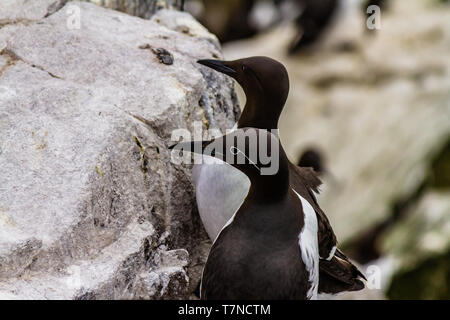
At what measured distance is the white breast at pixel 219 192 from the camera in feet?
13.4

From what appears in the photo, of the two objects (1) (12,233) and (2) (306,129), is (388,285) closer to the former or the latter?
(2) (306,129)

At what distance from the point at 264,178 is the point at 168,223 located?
3.13ft

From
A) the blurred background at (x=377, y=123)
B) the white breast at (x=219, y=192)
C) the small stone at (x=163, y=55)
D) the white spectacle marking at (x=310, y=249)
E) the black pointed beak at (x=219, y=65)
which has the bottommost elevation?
the blurred background at (x=377, y=123)

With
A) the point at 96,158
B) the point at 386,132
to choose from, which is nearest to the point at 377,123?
the point at 386,132

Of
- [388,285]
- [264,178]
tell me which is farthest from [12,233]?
[388,285]

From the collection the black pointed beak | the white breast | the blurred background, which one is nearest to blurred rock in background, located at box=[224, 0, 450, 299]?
the blurred background

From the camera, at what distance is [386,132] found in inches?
412

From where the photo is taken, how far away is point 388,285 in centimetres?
831

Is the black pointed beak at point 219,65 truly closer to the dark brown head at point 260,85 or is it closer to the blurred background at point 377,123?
the dark brown head at point 260,85

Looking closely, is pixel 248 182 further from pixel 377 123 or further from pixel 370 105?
pixel 370 105

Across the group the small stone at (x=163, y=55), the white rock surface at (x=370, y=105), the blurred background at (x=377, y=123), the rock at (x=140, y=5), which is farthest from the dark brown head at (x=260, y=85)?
the white rock surface at (x=370, y=105)

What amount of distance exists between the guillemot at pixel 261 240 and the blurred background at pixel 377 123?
2018 mm

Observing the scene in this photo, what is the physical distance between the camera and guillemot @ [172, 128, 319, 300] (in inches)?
127
